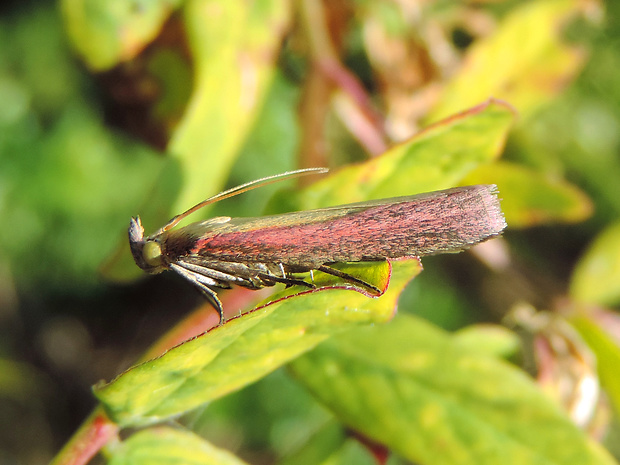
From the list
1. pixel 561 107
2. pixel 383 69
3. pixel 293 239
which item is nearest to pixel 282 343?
pixel 293 239

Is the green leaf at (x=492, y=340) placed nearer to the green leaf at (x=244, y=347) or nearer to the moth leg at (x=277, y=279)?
the moth leg at (x=277, y=279)

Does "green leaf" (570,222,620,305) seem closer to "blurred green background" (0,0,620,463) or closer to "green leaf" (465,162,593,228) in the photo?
"blurred green background" (0,0,620,463)

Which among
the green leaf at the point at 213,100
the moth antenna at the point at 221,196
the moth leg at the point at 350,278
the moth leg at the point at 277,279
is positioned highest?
the green leaf at the point at 213,100

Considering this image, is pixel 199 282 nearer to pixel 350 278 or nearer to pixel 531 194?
pixel 350 278

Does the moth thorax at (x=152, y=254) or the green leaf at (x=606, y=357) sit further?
the green leaf at (x=606, y=357)

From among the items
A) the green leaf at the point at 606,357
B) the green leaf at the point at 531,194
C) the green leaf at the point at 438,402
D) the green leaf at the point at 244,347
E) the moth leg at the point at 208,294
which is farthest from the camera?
the green leaf at the point at 531,194

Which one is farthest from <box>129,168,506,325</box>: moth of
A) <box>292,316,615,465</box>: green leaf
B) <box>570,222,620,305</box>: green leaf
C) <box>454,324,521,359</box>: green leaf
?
<box>570,222,620,305</box>: green leaf

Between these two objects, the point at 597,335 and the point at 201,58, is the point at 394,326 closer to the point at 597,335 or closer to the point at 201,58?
the point at 597,335

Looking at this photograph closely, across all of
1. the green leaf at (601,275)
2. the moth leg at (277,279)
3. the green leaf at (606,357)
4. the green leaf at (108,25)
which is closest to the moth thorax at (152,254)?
the moth leg at (277,279)
